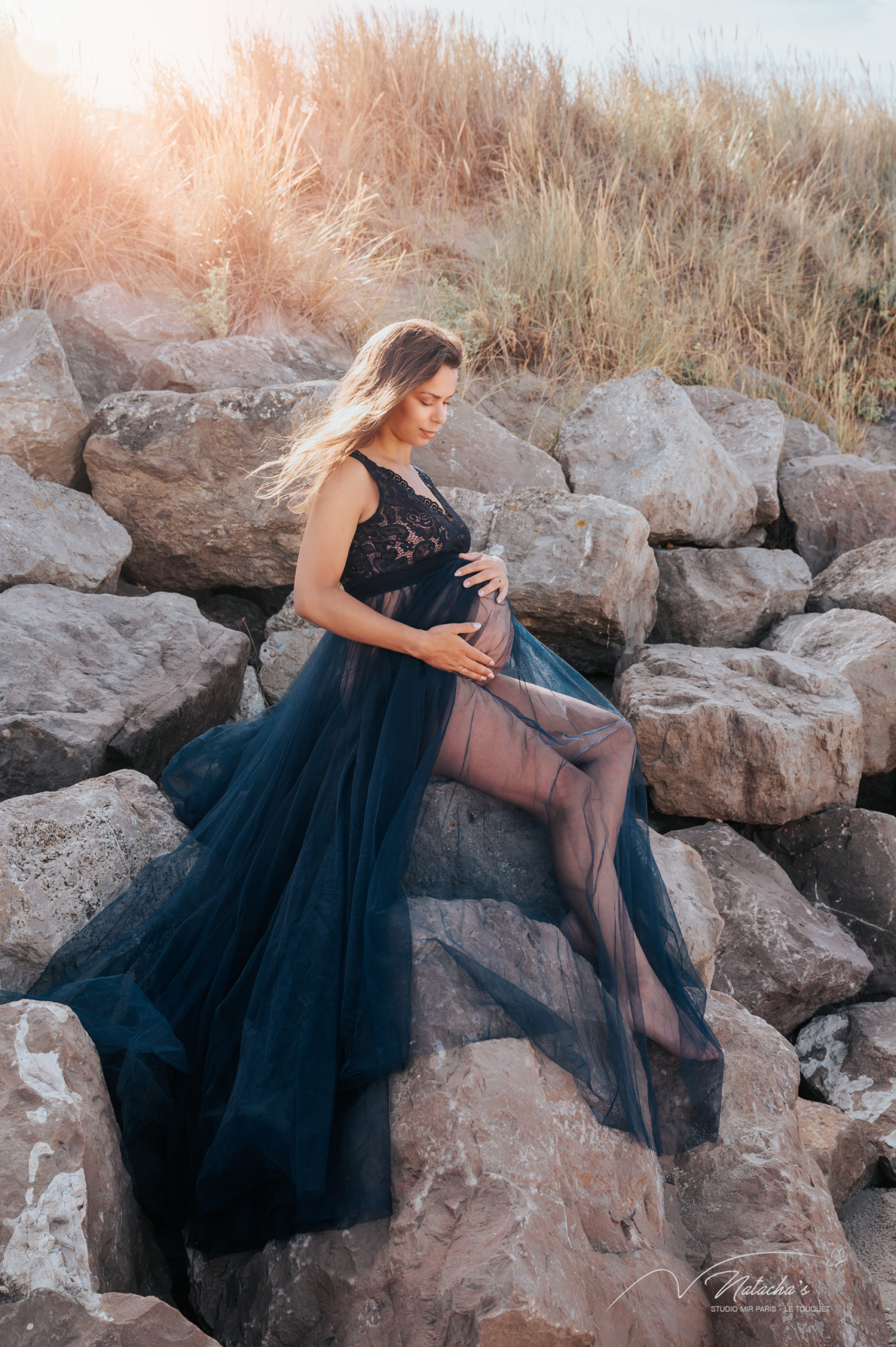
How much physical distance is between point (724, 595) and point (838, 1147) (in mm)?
2583

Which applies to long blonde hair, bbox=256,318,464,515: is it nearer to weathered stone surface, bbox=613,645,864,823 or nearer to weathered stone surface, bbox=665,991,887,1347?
weathered stone surface, bbox=613,645,864,823

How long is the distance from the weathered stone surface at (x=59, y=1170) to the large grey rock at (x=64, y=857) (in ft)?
2.12

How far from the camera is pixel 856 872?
3.48 metres

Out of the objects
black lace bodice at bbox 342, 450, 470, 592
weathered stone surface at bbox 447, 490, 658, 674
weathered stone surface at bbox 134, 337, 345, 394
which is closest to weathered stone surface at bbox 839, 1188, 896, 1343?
black lace bodice at bbox 342, 450, 470, 592

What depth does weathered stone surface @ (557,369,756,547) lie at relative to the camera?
4715mm

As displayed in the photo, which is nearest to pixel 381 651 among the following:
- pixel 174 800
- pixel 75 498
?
pixel 174 800

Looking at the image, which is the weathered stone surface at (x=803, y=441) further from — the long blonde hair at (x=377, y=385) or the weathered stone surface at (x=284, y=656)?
the long blonde hair at (x=377, y=385)

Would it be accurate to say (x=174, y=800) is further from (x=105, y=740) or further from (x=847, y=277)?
(x=847, y=277)

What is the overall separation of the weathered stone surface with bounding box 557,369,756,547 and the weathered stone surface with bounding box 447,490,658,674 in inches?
25.2

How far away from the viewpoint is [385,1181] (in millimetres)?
1648


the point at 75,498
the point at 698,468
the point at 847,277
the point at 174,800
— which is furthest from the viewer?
the point at 847,277

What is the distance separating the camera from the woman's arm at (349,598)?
7.91 feet

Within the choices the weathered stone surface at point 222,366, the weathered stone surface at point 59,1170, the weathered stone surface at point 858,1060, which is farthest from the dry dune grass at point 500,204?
the weathered stone surface at point 59,1170

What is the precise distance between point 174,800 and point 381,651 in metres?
0.91
